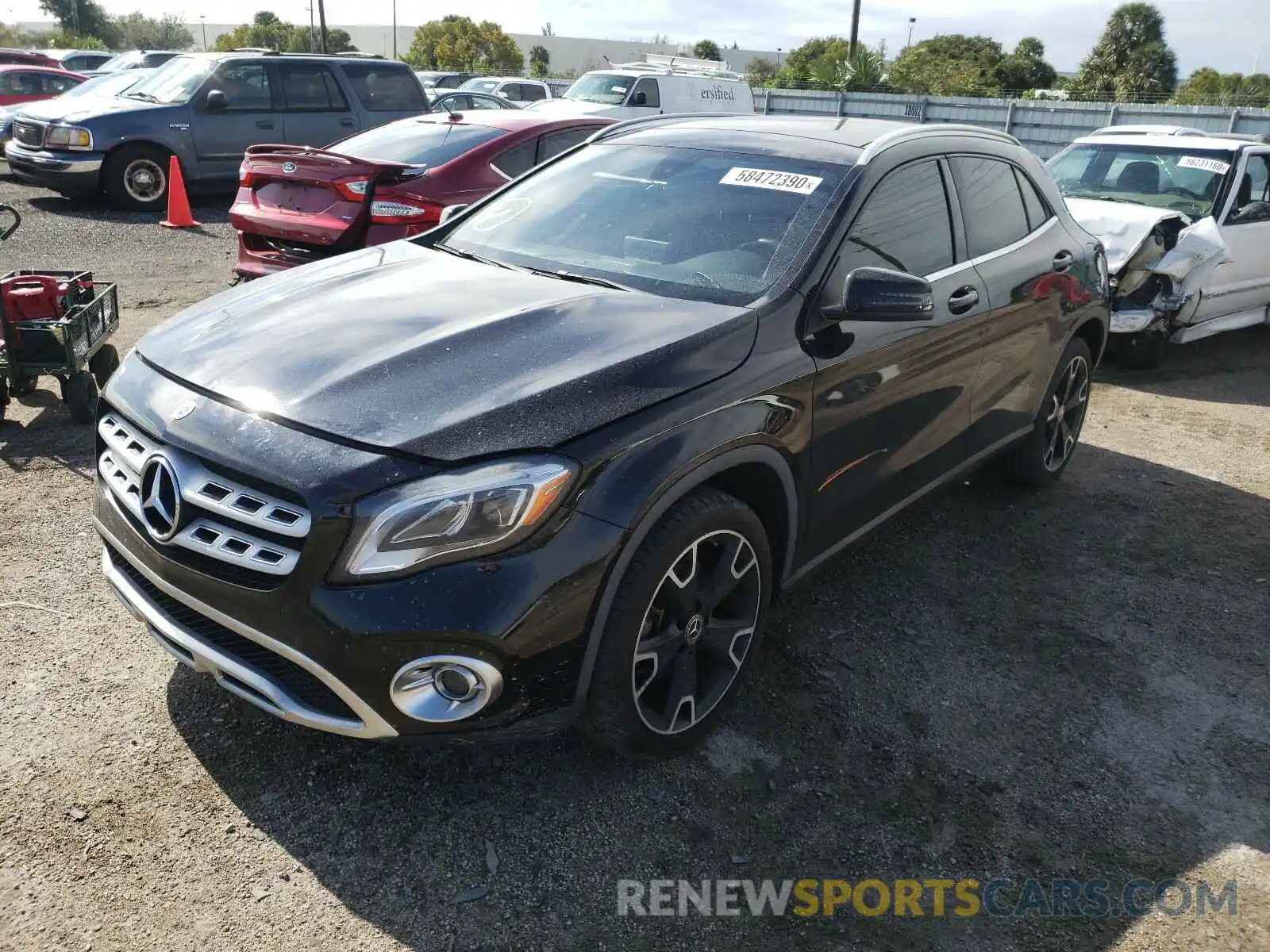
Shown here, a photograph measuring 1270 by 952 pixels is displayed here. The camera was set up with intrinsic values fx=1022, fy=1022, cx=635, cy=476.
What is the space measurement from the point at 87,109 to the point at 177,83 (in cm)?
108

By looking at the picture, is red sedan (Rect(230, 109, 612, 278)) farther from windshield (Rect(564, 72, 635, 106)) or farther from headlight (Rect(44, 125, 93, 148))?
windshield (Rect(564, 72, 635, 106))

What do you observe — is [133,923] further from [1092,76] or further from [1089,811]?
[1092,76]

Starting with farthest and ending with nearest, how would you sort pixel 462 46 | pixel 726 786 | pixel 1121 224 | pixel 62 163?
pixel 462 46 < pixel 62 163 < pixel 1121 224 < pixel 726 786

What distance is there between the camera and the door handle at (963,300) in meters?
Result: 3.79

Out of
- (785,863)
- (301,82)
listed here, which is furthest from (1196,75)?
(785,863)

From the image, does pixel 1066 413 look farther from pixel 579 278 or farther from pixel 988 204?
pixel 579 278

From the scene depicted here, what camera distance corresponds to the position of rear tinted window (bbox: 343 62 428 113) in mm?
12680

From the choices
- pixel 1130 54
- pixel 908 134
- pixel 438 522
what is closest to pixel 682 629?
pixel 438 522

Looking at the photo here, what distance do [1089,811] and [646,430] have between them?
170 cm

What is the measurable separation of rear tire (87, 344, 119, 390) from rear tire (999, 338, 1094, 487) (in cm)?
484

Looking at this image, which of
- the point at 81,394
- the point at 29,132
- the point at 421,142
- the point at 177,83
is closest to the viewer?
the point at 81,394

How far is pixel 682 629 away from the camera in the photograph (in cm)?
282

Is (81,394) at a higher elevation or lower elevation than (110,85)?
lower

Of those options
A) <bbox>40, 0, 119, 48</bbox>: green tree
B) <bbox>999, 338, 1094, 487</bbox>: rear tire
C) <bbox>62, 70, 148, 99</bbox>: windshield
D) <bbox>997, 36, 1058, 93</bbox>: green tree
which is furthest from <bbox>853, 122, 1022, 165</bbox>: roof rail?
<bbox>40, 0, 119, 48</bbox>: green tree
